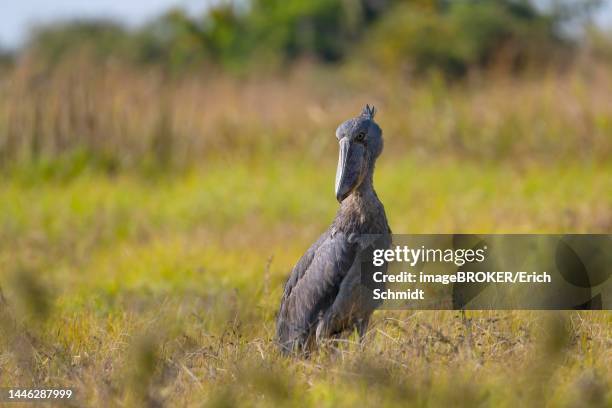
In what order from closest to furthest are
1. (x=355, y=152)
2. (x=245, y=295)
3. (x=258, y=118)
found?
1. (x=355, y=152)
2. (x=245, y=295)
3. (x=258, y=118)

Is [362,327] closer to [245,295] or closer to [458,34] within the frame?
[245,295]

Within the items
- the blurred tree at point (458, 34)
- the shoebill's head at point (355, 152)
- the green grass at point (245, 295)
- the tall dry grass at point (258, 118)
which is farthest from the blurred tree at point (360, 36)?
the shoebill's head at point (355, 152)

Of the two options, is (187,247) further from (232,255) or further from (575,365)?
(575,365)

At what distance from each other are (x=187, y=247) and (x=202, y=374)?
12.9ft

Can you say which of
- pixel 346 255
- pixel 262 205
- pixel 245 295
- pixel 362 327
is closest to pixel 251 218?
pixel 262 205

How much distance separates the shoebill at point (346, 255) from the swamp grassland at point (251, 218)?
0.45ft

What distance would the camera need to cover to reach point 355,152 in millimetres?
3832

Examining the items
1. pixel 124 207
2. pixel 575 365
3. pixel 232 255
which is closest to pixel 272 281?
pixel 232 255

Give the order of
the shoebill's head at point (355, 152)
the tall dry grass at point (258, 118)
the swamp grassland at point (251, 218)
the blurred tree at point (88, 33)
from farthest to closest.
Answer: the blurred tree at point (88, 33)
the tall dry grass at point (258, 118)
the shoebill's head at point (355, 152)
the swamp grassland at point (251, 218)

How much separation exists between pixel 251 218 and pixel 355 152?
4751 mm

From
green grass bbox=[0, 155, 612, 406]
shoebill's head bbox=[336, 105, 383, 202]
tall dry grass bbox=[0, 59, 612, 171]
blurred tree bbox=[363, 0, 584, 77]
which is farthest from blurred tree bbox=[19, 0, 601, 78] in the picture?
shoebill's head bbox=[336, 105, 383, 202]

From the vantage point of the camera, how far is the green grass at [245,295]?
3275mm

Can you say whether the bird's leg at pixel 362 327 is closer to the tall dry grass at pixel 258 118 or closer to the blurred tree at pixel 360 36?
the tall dry grass at pixel 258 118

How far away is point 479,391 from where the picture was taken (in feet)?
10.1
